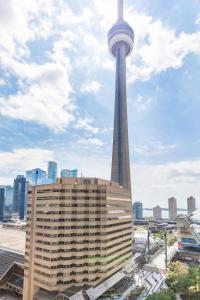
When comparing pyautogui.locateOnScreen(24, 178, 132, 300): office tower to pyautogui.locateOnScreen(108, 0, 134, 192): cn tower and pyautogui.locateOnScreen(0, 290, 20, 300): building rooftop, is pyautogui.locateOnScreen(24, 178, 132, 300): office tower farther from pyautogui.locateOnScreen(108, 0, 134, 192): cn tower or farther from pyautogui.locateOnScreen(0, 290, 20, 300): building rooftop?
pyautogui.locateOnScreen(108, 0, 134, 192): cn tower

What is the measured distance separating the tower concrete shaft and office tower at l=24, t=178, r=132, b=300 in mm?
88797

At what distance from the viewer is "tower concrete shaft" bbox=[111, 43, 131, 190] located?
17038 centimetres

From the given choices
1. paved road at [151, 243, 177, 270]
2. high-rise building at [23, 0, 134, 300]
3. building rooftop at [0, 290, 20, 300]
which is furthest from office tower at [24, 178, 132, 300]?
paved road at [151, 243, 177, 270]

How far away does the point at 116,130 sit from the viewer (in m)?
177

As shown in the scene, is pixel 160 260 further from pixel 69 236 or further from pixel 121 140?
pixel 121 140

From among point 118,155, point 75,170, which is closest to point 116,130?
point 118,155

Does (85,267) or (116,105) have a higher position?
(116,105)

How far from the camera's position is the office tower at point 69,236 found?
70.9 m

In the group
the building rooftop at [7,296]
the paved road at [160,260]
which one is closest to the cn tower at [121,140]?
the paved road at [160,260]

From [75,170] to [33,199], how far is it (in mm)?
63611

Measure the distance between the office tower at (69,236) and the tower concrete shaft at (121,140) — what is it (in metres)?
88.8

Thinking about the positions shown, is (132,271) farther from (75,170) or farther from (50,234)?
(75,170)

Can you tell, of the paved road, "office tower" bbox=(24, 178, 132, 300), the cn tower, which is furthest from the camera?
the cn tower

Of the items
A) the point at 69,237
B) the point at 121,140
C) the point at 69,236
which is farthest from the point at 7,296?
the point at 121,140
